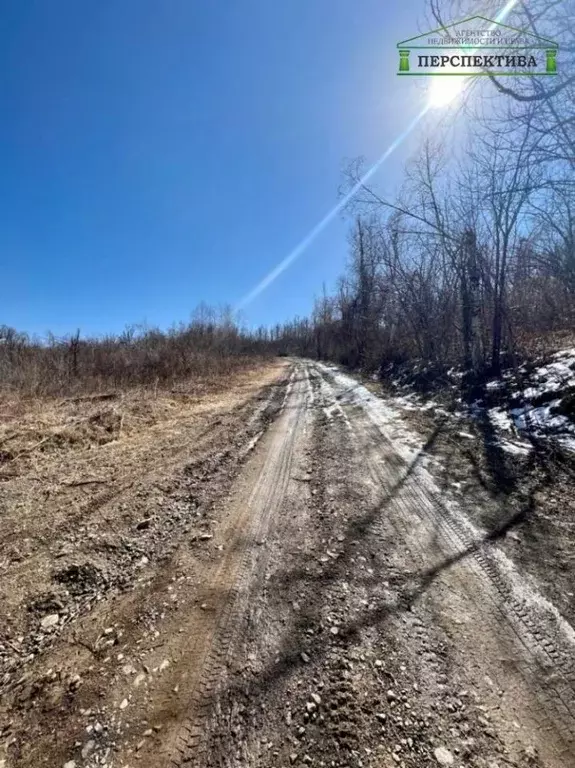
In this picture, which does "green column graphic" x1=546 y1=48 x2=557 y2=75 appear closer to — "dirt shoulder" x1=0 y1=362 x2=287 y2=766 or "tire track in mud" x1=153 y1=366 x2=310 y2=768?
"tire track in mud" x1=153 y1=366 x2=310 y2=768

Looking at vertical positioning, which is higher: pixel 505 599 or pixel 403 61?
pixel 403 61

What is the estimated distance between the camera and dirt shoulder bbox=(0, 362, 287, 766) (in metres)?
1.49

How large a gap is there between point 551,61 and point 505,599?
7.09 meters

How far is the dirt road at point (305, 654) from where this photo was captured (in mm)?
1261

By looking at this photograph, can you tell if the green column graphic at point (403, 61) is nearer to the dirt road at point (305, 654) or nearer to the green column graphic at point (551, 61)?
the green column graphic at point (551, 61)

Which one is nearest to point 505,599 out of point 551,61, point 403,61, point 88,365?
point 551,61

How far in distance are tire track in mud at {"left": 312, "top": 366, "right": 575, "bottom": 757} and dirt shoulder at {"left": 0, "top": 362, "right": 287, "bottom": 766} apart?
68.8 inches

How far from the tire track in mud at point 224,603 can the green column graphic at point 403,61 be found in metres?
7.77

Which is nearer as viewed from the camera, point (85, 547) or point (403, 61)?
point (85, 547)

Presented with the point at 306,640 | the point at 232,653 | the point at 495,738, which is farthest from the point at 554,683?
the point at 232,653

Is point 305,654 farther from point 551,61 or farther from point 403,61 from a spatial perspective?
point 403,61

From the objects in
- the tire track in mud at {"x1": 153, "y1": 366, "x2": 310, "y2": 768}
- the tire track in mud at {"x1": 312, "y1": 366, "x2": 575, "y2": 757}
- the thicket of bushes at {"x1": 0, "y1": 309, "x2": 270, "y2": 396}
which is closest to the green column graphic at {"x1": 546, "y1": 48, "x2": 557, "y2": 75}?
the tire track in mud at {"x1": 312, "y1": 366, "x2": 575, "y2": 757}

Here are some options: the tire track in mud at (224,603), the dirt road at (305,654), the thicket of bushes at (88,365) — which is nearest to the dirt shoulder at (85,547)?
the dirt road at (305,654)

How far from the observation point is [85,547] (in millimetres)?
2543
